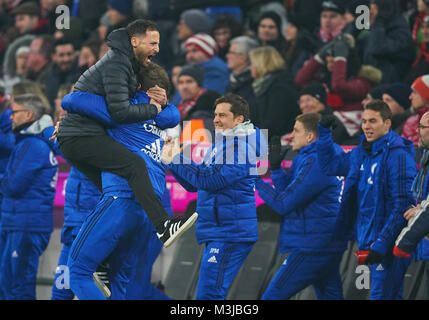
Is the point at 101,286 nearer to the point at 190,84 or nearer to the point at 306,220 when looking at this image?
the point at 306,220

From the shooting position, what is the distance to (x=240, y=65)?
34.2 feet

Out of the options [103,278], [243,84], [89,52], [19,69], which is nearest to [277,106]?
[243,84]

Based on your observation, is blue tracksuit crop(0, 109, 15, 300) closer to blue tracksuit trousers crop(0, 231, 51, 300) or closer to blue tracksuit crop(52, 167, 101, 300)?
blue tracksuit trousers crop(0, 231, 51, 300)

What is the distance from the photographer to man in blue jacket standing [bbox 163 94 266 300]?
7273 mm

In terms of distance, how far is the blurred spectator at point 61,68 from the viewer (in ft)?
39.9

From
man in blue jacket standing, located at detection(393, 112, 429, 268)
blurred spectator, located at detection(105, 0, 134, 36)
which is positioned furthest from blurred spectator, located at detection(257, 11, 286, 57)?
man in blue jacket standing, located at detection(393, 112, 429, 268)

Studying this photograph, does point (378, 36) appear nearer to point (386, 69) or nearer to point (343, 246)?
point (386, 69)

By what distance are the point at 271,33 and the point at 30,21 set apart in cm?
433

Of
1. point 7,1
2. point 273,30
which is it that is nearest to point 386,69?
point 273,30

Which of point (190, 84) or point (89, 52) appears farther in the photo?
point (89, 52)

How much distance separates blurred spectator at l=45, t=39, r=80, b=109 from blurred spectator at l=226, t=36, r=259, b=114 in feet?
8.17

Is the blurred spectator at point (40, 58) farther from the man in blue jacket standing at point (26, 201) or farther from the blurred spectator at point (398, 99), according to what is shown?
the blurred spectator at point (398, 99)
